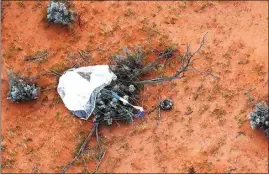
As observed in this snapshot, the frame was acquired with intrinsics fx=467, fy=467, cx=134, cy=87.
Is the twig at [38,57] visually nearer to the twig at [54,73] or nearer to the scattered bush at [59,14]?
the twig at [54,73]

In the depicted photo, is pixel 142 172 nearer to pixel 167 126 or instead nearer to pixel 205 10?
pixel 167 126

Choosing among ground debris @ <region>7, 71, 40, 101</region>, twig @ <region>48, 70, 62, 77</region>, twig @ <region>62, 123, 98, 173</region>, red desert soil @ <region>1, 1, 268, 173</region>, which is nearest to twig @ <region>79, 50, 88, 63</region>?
red desert soil @ <region>1, 1, 268, 173</region>

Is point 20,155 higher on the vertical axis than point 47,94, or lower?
lower

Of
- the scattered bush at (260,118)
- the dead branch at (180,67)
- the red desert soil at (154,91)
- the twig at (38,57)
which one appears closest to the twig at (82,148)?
the red desert soil at (154,91)

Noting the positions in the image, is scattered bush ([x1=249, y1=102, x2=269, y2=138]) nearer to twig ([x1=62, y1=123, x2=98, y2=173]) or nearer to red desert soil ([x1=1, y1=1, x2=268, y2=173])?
red desert soil ([x1=1, y1=1, x2=268, y2=173])

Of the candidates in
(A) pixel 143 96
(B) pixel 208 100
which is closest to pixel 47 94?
(A) pixel 143 96

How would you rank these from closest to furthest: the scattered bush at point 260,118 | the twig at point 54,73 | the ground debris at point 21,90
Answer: the scattered bush at point 260,118, the ground debris at point 21,90, the twig at point 54,73

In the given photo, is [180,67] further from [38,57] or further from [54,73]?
[38,57]

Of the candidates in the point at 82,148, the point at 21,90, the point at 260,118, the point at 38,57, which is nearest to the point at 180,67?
the point at 260,118
